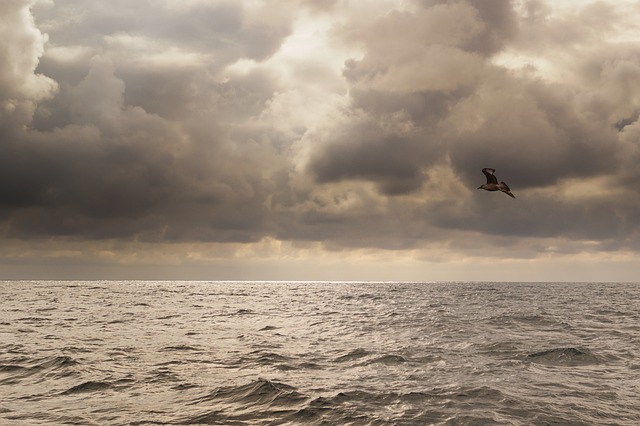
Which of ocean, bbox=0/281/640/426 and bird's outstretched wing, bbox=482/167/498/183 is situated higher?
bird's outstretched wing, bbox=482/167/498/183

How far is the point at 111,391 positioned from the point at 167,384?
1.69 metres

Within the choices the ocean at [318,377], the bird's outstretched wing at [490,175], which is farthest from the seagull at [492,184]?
the ocean at [318,377]

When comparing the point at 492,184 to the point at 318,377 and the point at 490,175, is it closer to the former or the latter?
the point at 490,175

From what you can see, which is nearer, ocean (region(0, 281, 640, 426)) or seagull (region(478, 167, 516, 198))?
ocean (region(0, 281, 640, 426))

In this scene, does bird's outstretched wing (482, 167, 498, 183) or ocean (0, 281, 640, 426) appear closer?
ocean (0, 281, 640, 426)

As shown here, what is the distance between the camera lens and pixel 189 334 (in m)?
29.7

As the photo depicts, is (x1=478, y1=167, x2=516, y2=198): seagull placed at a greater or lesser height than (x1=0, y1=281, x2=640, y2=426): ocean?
greater

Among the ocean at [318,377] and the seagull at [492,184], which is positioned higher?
the seagull at [492,184]

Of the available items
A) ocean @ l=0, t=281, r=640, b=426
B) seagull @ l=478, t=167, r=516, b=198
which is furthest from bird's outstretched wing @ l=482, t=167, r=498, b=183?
ocean @ l=0, t=281, r=640, b=426

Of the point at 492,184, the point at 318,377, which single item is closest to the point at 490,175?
the point at 492,184

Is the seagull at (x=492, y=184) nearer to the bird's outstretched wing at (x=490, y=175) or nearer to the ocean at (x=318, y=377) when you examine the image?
the bird's outstretched wing at (x=490, y=175)

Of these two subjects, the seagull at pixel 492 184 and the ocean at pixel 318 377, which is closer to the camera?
the ocean at pixel 318 377

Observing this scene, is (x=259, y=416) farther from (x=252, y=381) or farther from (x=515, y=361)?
(x=515, y=361)

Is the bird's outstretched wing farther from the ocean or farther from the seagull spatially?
the ocean
